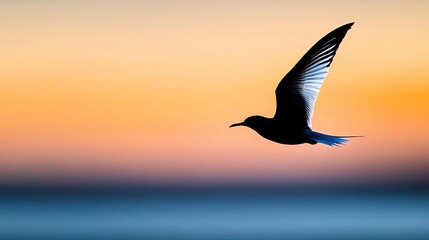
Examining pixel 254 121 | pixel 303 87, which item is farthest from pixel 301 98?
pixel 254 121

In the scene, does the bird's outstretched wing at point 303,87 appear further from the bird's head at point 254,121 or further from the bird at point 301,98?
the bird's head at point 254,121

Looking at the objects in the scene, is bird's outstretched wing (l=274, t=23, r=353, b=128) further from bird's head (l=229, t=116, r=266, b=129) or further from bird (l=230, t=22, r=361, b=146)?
bird's head (l=229, t=116, r=266, b=129)

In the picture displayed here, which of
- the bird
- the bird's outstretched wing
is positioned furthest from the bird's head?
the bird's outstretched wing

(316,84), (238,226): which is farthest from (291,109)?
(238,226)

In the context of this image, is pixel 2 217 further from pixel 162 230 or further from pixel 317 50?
pixel 317 50

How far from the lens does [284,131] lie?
25.4 feet

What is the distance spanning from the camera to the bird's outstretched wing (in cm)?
796

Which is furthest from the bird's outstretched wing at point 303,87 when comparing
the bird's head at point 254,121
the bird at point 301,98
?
the bird's head at point 254,121

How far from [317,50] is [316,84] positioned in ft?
1.21

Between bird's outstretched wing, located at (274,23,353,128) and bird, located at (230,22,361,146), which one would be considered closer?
bird, located at (230,22,361,146)

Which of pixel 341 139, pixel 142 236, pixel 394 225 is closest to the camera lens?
pixel 341 139

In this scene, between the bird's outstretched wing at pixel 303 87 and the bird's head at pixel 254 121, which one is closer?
the bird's head at pixel 254 121

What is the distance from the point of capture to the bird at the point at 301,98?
763 cm

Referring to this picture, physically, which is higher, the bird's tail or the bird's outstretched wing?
the bird's outstretched wing
